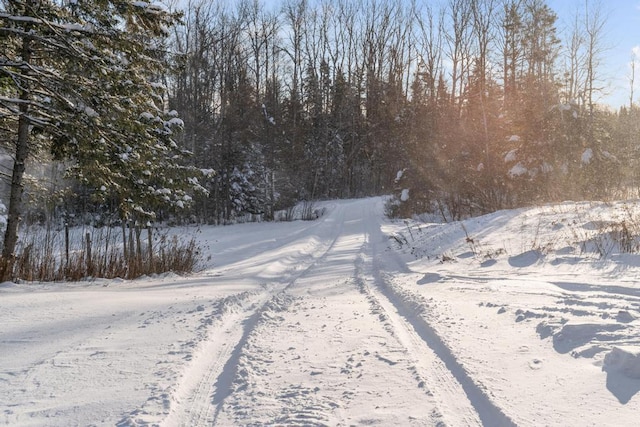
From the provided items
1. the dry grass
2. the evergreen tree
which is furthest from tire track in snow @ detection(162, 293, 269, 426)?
the evergreen tree

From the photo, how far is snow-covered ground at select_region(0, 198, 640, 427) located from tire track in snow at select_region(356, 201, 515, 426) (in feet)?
0.04

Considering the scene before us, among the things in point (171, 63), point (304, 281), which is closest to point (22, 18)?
point (171, 63)

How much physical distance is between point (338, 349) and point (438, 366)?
0.88 m

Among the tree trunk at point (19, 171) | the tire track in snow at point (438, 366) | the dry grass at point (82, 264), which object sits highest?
the tree trunk at point (19, 171)

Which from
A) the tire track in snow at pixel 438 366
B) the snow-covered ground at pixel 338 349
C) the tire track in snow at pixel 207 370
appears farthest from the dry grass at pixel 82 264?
the tire track in snow at pixel 438 366

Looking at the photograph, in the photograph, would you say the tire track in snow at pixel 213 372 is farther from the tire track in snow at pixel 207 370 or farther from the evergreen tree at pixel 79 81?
the evergreen tree at pixel 79 81

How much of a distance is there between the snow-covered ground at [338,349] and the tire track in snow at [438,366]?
13 mm

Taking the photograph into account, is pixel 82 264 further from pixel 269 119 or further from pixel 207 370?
pixel 269 119

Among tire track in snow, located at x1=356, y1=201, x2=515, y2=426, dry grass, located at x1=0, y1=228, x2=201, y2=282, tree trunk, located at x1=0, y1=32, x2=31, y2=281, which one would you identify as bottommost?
tire track in snow, located at x1=356, y1=201, x2=515, y2=426

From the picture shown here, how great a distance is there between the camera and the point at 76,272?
7.53 metres

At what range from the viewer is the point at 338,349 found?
372cm

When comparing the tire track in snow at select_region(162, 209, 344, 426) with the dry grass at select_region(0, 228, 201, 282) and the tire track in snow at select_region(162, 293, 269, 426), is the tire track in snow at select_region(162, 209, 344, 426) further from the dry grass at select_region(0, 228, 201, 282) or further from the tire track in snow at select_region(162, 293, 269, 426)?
the dry grass at select_region(0, 228, 201, 282)

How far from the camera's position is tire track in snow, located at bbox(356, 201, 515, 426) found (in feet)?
8.43

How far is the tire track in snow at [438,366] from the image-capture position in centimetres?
257
